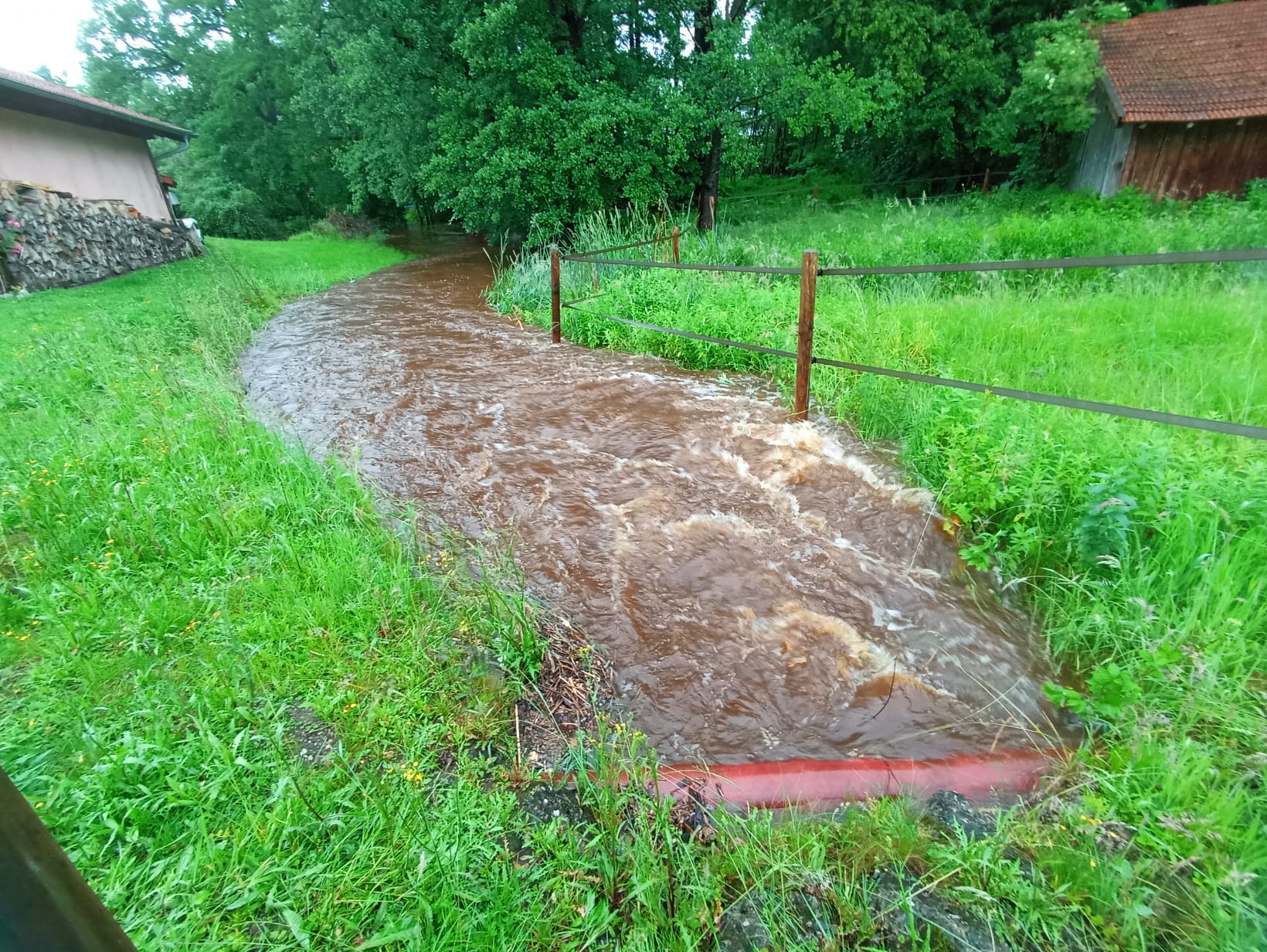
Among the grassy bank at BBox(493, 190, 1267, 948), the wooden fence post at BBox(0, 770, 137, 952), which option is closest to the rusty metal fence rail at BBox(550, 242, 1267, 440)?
the grassy bank at BBox(493, 190, 1267, 948)

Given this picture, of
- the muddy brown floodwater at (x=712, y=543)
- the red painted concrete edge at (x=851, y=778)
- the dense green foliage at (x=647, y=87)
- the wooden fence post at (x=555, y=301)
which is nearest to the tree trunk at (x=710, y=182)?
the dense green foliage at (x=647, y=87)

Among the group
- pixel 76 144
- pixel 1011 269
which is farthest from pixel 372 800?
pixel 76 144

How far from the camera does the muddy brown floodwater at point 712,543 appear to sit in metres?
2.74

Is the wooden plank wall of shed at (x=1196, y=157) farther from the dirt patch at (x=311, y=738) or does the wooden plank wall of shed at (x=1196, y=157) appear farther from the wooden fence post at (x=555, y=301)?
the dirt patch at (x=311, y=738)

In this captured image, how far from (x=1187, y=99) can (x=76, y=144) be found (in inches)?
944

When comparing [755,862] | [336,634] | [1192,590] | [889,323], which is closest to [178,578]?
[336,634]

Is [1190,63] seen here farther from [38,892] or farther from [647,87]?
[38,892]

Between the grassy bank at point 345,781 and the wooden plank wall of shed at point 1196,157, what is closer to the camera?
the grassy bank at point 345,781

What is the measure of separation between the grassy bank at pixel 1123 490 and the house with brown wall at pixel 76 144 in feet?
43.2

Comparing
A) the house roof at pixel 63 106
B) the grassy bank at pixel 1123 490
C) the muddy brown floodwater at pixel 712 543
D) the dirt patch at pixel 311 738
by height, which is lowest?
the muddy brown floodwater at pixel 712 543

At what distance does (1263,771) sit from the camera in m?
1.96

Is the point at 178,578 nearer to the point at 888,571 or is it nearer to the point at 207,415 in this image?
the point at 207,415

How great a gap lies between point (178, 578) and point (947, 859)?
352 centimetres

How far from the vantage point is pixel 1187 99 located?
1363 cm
